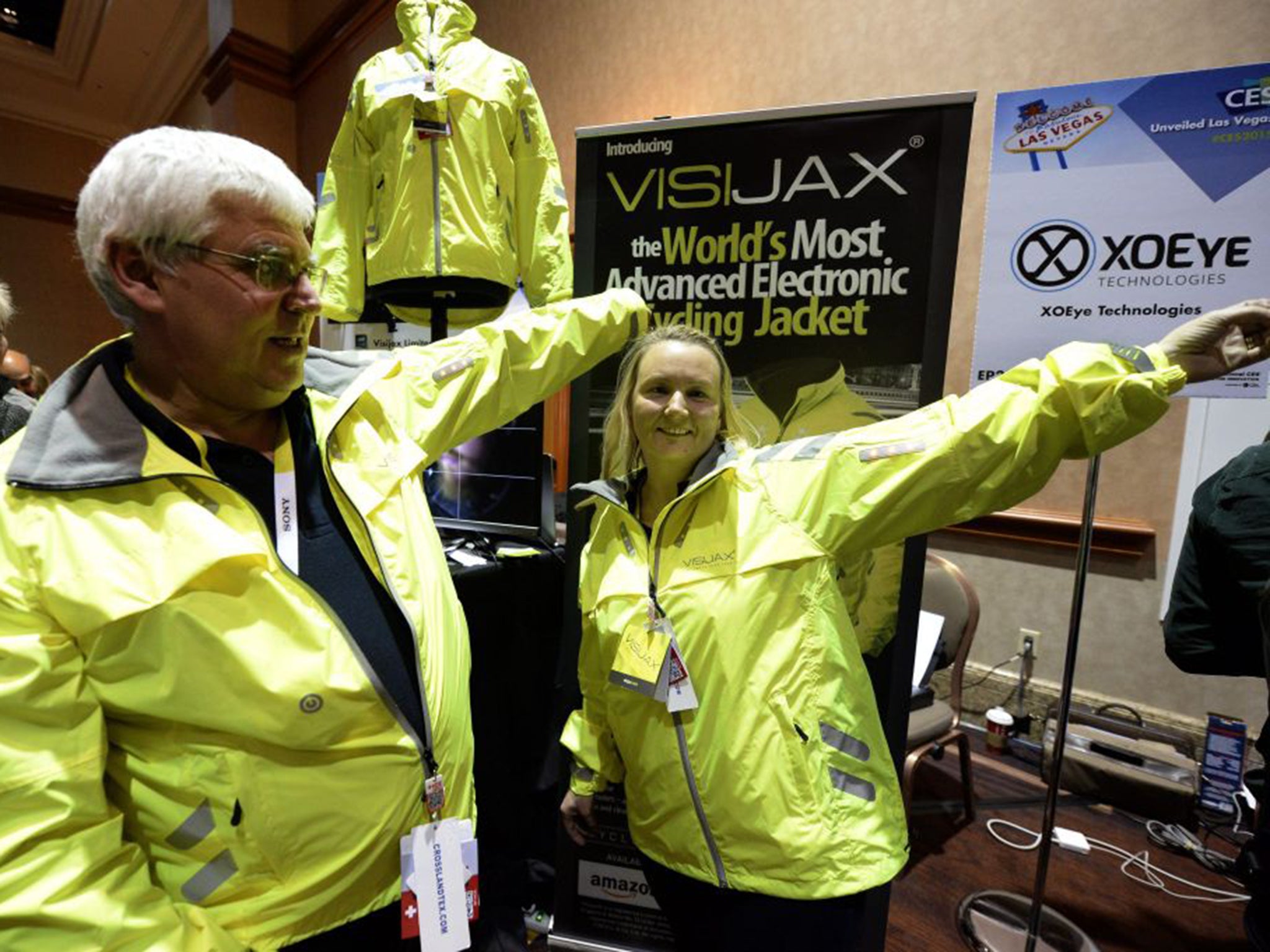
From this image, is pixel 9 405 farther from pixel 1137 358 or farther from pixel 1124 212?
pixel 1124 212

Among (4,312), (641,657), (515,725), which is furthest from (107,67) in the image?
(641,657)

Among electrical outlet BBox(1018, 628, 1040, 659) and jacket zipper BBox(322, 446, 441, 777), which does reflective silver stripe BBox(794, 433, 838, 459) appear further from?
electrical outlet BBox(1018, 628, 1040, 659)

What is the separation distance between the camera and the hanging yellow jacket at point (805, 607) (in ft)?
3.50

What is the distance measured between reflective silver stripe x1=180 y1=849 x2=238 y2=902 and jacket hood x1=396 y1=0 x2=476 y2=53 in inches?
81.1

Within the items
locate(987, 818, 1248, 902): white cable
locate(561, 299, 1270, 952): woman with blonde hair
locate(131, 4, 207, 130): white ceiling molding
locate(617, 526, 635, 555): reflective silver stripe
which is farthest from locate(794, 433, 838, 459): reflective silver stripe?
locate(131, 4, 207, 130): white ceiling molding

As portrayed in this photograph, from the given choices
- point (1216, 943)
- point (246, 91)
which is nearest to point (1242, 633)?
point (1216, 943)

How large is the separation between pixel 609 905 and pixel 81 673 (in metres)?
1.52

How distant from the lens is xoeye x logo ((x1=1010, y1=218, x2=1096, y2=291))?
1.46 meters

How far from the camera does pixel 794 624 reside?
115 centimetres

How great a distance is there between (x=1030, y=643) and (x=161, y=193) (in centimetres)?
323

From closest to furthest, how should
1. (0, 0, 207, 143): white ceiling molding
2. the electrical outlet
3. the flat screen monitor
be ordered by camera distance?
the flat screen monitor, the electrical outlet, (0, 0, 207, 143): white ceiling molding

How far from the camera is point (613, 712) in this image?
4.28ft

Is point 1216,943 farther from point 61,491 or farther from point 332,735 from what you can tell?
point 61,491

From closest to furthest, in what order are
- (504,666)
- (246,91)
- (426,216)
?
(426,216), (504,666), (246,91)
